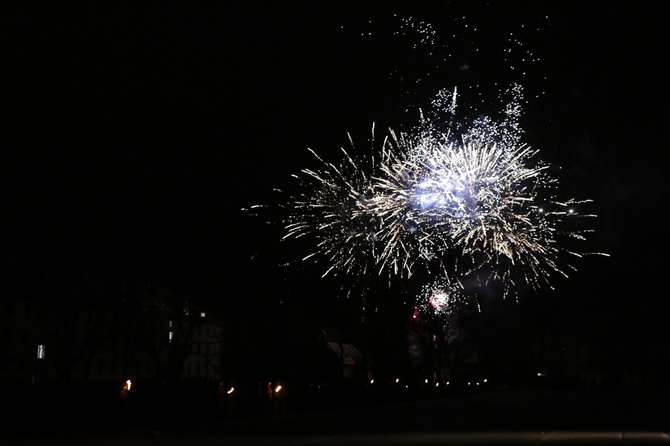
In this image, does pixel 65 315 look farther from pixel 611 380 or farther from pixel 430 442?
pixel 611 380

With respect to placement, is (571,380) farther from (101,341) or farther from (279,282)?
(101,341)

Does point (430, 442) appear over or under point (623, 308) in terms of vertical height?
under

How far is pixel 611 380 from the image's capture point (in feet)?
310

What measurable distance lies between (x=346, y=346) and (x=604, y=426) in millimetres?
63484

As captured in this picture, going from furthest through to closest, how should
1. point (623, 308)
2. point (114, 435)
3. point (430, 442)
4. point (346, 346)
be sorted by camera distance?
point (623, 308) < point (346, 346) < point (114, 435) < point (430, 442)

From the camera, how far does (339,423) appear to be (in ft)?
104

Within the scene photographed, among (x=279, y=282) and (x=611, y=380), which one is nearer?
(x=279, y=282)

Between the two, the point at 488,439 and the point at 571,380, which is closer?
the point at 488,439

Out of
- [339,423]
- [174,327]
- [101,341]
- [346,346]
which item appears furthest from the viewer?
[346,346]

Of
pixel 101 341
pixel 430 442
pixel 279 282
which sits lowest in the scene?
pixel 430 442

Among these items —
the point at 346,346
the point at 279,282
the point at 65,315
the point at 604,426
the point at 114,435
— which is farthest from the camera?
the point at 346,346

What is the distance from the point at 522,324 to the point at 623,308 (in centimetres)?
1169

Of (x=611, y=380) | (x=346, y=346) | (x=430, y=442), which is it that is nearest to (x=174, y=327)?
(x=346, y=346)

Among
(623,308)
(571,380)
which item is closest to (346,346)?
(571,380)
